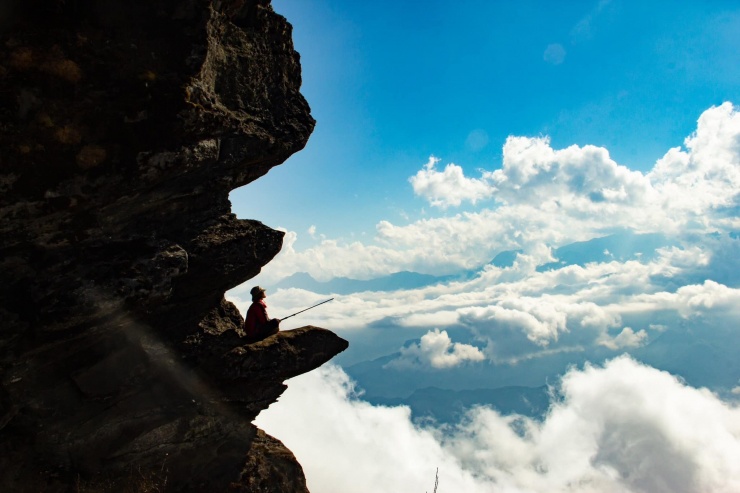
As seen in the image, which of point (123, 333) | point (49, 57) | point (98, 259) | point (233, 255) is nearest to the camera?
point (49, 57)

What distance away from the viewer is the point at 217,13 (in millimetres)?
16016

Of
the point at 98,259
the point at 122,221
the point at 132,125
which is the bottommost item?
the point at 98,259

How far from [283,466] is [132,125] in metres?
15.7

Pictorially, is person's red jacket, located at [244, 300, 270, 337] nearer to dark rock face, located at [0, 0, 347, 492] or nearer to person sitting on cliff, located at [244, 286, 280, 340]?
person sitting on cliff, located at [244, 286, 280, 340]

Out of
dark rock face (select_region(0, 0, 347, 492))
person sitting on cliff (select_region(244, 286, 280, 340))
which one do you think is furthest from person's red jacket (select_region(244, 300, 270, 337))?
dark rock face (select_region(0, 0, 347, 492))

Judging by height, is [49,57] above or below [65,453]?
above

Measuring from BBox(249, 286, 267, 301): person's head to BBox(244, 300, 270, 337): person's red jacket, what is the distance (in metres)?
0.24

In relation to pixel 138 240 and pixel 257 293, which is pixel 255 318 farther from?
pixel 138 240

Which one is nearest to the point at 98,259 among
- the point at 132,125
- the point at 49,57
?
the point at 132,125

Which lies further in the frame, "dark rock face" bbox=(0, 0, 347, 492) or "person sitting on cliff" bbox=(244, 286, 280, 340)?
"person sitting on cliff" bbox=(244, 286, 280, 340)

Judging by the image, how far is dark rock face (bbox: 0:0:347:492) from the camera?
39.8 feet

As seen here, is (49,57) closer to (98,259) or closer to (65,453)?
(98,259)

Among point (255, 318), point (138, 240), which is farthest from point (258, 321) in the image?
point (138, 240)

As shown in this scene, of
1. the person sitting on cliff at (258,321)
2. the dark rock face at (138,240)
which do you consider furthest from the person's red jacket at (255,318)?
the dark rock face at (138,240)
